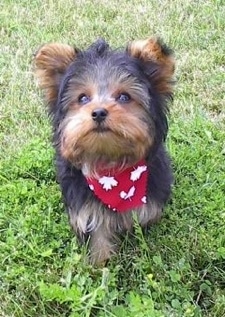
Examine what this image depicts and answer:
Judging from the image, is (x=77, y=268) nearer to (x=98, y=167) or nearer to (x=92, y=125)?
(x=98, y=167)

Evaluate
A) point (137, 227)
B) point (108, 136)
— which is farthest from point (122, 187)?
point (108, 136)

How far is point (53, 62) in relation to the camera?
10.2ft

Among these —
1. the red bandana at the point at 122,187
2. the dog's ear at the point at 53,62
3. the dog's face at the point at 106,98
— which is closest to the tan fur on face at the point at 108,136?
the dog's face at the point at 106,98

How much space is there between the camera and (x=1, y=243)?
345cm

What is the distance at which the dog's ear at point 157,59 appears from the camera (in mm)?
3010

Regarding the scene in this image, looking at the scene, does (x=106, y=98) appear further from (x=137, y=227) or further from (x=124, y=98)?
(x=137, y=227)

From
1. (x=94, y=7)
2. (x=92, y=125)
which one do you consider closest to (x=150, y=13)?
(x=94, y=7)

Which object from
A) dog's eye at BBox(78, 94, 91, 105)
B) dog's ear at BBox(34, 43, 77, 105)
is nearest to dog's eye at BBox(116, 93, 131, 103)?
dog's eye at BBox(78, 94, 91, 105)

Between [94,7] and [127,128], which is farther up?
[127,128]

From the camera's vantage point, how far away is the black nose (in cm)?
273

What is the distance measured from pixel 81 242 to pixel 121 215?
10.7 inches

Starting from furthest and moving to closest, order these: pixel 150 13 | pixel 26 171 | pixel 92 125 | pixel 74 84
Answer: pixel 150 13 < pixel 26 171 < pixel 74 84 < pixel 92 125

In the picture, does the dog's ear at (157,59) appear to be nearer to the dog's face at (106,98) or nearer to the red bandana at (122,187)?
the dog's face at (106,98)

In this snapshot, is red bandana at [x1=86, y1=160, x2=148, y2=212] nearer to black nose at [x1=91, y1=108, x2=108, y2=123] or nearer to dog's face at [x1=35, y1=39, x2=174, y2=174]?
dog's face at [x1=35, y1=39, x2=174, y2=174]
